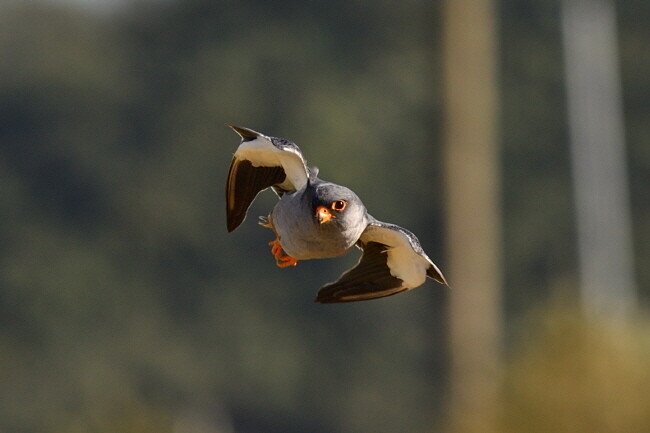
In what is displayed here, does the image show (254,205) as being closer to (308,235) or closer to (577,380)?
(577,380)

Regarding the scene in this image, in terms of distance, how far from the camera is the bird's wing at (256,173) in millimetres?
7434

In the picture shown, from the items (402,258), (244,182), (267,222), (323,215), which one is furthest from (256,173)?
(402,258)

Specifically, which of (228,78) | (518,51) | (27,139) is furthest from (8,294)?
(518,51)

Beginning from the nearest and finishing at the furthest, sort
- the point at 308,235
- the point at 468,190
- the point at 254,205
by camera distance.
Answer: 1. the point at 308,235
2. the point at 468,190
3. the point at 254,205

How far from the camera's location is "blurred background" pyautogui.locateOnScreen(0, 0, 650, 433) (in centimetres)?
4231

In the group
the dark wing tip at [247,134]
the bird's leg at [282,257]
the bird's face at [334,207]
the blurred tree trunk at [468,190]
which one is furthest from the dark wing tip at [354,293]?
the blurred tree trunk at [468,190]

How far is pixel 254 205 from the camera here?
39.4 metres

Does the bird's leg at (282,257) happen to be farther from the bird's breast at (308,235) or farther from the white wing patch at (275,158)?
the white wing patch at (275,158)

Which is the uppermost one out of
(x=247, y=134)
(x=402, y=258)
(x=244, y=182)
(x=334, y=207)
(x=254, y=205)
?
(x=254, y=205)

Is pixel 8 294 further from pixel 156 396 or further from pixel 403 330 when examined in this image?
pixel 403 330

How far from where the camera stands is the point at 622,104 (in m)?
46.8

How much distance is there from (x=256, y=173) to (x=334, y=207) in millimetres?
640

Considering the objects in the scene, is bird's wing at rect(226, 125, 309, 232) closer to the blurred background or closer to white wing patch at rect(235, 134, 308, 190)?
white wing patch at rect(235, 134, 308, 190)

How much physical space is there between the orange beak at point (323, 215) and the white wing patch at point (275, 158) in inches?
11.2
